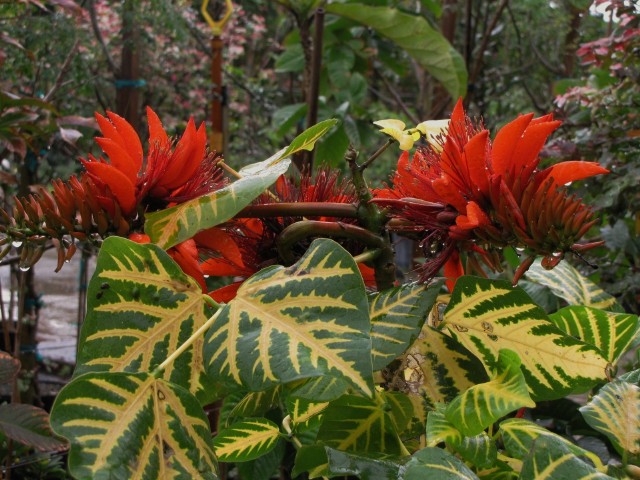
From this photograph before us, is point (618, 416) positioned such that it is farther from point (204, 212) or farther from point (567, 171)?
point (204, 212)

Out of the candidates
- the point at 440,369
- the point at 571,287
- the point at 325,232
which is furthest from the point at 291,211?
the point at 571,287

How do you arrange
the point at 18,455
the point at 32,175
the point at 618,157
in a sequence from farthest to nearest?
the point at 32,175 → the point at 18,455 → the point at 618,157

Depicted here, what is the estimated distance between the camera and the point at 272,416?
2.08ft

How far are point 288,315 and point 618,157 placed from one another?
3.64 ft

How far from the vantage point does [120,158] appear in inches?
14.6

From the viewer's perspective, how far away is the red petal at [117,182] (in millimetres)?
347

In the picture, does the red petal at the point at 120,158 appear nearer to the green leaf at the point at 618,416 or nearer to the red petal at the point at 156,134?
the red petal at the point at 156,134

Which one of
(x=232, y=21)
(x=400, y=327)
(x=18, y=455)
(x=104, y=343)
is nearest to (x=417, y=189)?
(x=400, y=327)

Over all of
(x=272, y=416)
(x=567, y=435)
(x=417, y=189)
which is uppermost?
(x=417, y=189)

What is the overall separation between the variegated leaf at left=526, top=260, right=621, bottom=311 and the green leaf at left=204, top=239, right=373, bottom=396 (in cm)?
28

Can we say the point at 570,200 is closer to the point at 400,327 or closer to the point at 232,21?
the point at 400,327

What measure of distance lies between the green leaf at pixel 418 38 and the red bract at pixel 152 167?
125 centimetres

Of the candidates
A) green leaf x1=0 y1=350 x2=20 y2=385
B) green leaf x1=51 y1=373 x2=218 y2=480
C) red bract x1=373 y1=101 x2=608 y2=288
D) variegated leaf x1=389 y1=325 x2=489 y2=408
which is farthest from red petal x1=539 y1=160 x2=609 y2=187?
green leaf x1=0 y1=350 x2=20 y2=385

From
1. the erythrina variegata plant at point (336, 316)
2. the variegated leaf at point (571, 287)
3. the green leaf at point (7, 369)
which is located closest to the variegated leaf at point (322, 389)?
the erythrina variegata plant at point (336, 316)
